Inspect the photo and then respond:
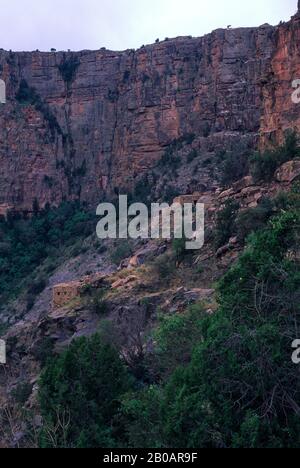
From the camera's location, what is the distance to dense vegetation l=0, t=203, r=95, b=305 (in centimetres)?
6638

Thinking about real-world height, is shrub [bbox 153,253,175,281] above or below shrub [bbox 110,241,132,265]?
above

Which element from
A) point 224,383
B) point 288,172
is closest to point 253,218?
point 288,172

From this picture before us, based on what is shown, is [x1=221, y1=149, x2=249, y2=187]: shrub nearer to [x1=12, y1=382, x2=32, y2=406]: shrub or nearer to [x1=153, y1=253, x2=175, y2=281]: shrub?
[x1=153, y1=253, x2=175, y2=281]: shrub

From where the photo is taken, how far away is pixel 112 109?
79.6m

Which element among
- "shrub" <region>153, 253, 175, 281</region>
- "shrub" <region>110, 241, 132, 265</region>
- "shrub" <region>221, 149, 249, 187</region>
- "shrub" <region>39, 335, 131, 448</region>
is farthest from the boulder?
"shrub" <region>39, 335, 131, 448</region>

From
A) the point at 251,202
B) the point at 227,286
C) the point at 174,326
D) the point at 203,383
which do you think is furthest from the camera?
the point at 251,202

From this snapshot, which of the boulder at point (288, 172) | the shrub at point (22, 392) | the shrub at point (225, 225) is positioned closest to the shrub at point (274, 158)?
the boulder at point (288, 172)

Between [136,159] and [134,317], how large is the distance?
1693 inches

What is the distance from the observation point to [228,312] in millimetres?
20469

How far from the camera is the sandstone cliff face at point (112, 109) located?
70.2 metres

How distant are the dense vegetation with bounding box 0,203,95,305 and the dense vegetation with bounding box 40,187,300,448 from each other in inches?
1488

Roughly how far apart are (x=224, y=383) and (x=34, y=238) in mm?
54464
